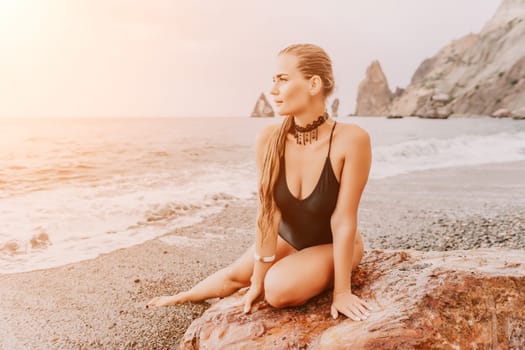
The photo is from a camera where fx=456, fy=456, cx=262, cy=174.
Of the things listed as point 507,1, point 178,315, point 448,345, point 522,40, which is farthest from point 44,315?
point 507,1

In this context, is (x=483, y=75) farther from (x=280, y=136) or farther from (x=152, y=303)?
(x=280, y=136)

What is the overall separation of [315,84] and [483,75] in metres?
74.2

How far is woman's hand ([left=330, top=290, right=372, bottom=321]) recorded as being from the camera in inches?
84.9

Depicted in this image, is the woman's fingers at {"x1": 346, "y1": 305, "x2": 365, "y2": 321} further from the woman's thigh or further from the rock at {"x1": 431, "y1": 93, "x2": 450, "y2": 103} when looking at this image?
the rock at {"x1": 431, "y1": 93, "x2": 450, "y2": 103}

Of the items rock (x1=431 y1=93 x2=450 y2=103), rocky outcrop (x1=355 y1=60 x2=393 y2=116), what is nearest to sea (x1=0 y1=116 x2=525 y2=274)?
rock (x1=431 y1=93 x2=450 y2=103)

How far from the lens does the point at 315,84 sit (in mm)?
2283

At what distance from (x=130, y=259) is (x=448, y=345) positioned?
3401 millimetres

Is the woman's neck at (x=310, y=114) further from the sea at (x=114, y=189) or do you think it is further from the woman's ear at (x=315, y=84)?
the sea at (x=114, y=189)

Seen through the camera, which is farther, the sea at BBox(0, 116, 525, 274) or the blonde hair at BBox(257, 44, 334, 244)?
the sea at BBox(0, 116, 525, 274)

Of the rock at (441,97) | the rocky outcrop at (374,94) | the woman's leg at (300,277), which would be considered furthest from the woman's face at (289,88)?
the rocky outcrop at (374,94)

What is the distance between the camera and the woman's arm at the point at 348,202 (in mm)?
2250

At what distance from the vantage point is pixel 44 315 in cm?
338

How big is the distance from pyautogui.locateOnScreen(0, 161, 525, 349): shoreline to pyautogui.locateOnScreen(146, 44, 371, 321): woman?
100 centimetres

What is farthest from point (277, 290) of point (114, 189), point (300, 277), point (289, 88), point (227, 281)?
point (114, 189)
